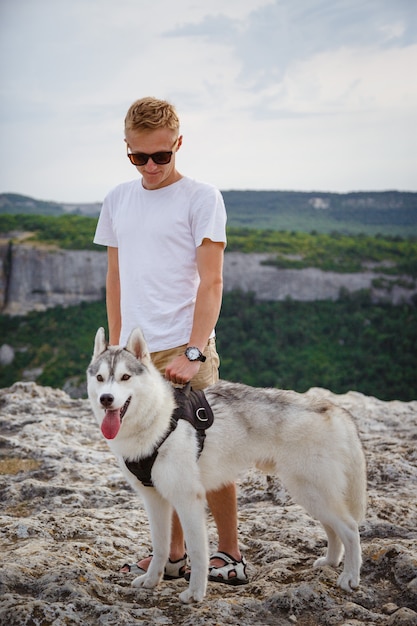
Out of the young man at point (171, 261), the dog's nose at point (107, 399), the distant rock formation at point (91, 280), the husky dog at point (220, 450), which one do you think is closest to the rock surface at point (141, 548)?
the husky dog at point (220, 450)

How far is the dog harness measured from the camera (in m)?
3.53

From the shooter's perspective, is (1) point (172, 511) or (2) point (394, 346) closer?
(1) point (172, 511)

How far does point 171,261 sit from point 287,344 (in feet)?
154

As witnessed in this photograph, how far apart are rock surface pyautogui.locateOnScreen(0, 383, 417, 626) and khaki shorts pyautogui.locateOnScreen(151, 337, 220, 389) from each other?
1.20 m

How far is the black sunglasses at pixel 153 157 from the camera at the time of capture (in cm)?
362

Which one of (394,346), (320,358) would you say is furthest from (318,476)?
(394,346)

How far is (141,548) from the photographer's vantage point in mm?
4441

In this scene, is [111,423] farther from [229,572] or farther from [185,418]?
[229,572]

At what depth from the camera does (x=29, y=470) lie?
6.15 m

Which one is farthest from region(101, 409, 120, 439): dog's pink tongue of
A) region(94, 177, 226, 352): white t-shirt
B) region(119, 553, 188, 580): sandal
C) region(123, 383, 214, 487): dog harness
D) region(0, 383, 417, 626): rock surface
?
region(119, 553, 188, 580): sandal


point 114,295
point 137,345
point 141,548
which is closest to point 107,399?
point 137,345

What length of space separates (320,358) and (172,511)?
151 ft

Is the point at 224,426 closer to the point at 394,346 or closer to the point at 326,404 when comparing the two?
the point at 326,404

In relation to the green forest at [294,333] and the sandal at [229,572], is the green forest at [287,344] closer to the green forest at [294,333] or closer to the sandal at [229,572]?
the green forest at [294,333]
